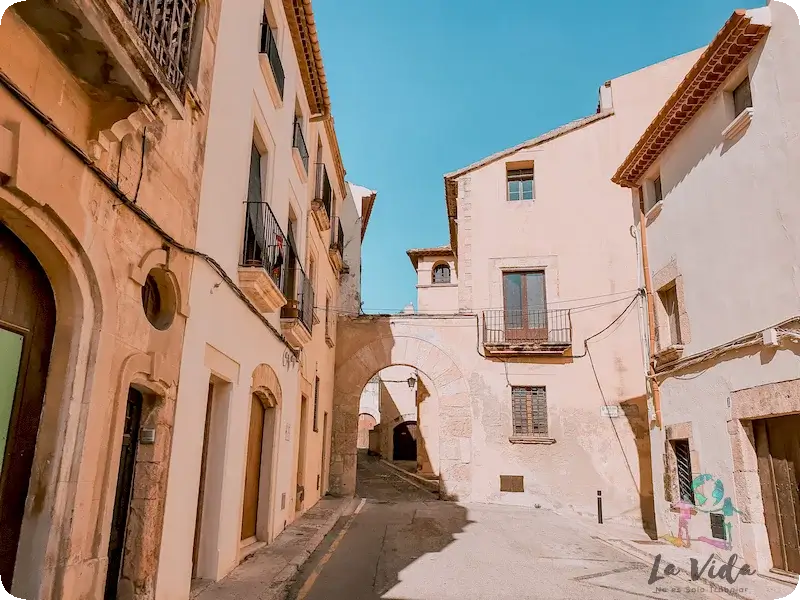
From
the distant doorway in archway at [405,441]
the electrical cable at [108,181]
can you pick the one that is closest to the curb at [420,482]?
the distant doorway in archway at [405,441]

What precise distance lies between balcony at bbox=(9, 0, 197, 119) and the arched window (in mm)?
20558

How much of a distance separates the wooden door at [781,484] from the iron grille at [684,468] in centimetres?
160

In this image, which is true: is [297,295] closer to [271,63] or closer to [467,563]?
[271,63]

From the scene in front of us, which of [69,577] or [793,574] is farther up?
[69,577]

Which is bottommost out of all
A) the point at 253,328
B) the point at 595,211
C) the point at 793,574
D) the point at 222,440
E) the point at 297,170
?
the point at 793,574

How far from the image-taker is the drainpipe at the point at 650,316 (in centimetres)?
991

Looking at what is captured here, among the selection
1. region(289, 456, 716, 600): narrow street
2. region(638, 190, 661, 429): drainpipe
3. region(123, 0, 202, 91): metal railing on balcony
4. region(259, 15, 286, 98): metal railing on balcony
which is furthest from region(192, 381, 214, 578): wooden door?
region(638, 190, 661, 429): drainpipe

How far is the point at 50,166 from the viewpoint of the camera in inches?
123

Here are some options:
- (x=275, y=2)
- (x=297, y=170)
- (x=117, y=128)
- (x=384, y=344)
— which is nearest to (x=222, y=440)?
(x=117, y=128)

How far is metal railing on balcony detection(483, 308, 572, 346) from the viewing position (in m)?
14.9

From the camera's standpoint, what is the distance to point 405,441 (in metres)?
26.5

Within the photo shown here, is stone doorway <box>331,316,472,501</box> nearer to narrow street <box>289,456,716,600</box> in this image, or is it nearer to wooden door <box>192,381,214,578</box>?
narrow street <box>289,456,716,600</box>

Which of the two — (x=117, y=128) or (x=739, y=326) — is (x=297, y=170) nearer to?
(x=117, y=128)

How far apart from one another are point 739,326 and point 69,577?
776cm
